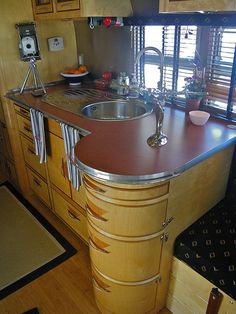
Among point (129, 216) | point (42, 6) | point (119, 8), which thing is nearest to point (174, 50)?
point (119, 8)

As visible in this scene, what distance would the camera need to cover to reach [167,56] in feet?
5.90

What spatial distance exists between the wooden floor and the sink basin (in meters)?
1.01

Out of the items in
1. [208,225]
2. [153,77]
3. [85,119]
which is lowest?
[208,225]

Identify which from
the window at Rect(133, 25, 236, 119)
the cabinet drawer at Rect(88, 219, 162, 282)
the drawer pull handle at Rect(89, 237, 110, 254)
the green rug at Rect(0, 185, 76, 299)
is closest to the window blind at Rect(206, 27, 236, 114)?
the window at Rect(133, 25, 236, 119)

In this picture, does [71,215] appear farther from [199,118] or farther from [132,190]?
[199,118]

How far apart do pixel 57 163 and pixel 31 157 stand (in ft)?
1.54

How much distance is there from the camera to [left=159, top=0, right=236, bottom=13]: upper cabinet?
103 cm

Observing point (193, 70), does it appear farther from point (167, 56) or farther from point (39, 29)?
point (39, 29)

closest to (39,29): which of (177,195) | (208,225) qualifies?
(177,195)

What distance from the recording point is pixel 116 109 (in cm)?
197

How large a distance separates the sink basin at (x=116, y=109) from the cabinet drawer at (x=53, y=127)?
26cm

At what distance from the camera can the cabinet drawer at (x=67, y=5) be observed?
168 cm

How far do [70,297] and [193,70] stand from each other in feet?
5.09

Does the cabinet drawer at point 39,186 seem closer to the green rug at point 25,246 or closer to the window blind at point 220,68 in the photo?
the green rug at point 25,246
